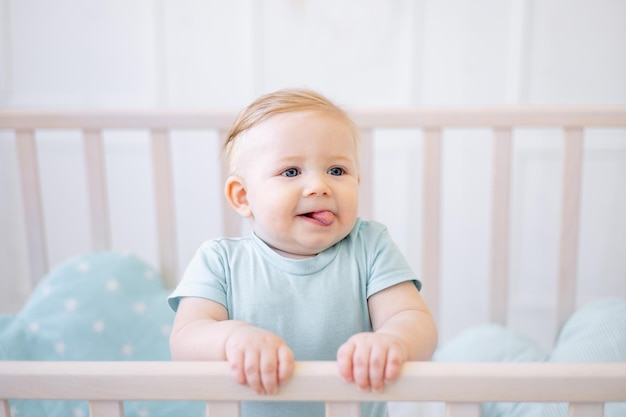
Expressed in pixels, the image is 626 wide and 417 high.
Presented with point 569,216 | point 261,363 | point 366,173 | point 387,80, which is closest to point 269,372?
point 261,363

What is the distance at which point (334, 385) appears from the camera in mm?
570

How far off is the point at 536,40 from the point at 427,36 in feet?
0.90

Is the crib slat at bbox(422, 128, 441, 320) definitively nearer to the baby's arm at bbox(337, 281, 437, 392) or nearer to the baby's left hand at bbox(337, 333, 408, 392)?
the baby's arm at bbox(337, 281, 437, 392)

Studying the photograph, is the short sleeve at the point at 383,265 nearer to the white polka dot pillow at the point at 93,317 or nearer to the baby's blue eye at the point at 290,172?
the baby's blue eye at the point at 290,172

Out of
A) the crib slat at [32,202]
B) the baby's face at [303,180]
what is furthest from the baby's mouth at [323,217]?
the crib slat at [32,202]

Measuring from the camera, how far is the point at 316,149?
720 mm

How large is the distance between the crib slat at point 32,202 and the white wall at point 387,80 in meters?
0.59

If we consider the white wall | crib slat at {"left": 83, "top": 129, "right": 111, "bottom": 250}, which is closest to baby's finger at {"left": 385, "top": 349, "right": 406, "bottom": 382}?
crib slat at {"left": 83, "top": 129, "right": 111, "bottom": 250}

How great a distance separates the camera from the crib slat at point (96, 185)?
1281mm

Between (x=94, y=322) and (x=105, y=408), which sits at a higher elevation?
(x=105, y=408)

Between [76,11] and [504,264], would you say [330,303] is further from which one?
[76,11]

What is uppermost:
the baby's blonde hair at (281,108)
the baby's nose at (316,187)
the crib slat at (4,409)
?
the baby's blonde hair at (281,108)

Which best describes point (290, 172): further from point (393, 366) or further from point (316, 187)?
point (393, 366)

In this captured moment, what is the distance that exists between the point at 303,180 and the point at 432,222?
23.4 inches
